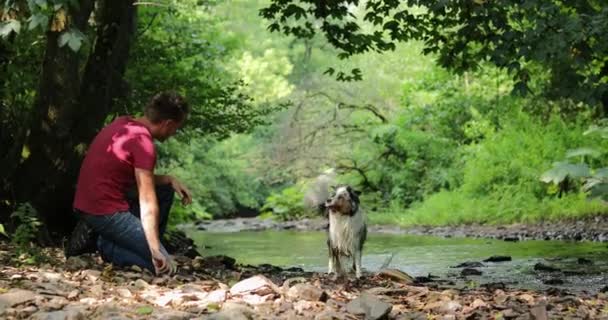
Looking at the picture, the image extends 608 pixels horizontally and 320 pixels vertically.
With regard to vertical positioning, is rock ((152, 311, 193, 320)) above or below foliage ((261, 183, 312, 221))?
below

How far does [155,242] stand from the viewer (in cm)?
562

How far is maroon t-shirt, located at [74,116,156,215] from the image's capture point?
19.8 ft

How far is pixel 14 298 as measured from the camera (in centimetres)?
445

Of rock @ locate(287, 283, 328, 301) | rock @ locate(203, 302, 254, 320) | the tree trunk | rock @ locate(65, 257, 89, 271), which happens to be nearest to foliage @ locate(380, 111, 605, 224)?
the tree trunk

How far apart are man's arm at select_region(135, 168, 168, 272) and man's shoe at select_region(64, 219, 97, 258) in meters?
0.90

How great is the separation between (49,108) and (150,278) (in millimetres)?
3130

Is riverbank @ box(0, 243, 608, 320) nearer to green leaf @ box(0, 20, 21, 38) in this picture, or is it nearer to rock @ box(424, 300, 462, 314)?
rock @ box(424, 300, 462, 314)

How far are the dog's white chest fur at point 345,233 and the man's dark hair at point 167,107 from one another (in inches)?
87.6

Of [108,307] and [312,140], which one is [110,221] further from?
[312,140]

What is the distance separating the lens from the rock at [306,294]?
4891 mm

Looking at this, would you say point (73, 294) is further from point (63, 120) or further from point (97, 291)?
point (63, 120)

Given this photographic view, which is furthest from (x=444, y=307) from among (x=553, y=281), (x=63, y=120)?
(x=63, y=120)

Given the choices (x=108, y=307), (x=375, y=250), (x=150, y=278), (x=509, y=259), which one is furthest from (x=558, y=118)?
(x=108, y=307)

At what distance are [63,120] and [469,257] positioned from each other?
227 inches
